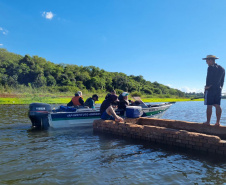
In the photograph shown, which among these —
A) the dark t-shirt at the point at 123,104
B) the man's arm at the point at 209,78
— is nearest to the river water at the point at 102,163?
the man's arm at the point at 209,78

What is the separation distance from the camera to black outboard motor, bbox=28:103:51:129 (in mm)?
9867

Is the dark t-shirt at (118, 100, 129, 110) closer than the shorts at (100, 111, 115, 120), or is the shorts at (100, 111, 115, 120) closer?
the shorts at (100, 111, 115, 120)

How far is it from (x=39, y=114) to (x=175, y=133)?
6444 mm

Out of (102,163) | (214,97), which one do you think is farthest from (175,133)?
(102,163)

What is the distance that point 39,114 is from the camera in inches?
391

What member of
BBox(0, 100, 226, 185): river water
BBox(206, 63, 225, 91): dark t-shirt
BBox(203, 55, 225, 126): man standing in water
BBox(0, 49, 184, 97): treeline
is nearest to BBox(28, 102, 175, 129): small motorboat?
BBox(0, 100, 226, 185): river water

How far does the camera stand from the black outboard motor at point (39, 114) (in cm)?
987

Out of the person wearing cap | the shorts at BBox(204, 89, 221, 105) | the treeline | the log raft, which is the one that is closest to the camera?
the log raft

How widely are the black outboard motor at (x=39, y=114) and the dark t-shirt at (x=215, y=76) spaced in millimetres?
7275

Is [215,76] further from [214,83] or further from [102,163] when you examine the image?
[102,163]

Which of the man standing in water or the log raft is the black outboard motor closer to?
the log raft

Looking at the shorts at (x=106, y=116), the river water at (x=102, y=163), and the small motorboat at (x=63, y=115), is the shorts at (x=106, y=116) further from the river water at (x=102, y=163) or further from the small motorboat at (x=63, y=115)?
the river water at (x=102, y=163)

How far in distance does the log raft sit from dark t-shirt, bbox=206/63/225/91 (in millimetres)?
1567

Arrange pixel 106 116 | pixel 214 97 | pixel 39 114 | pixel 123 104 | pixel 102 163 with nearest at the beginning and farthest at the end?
pixel 102 163 < pixel 214 97 < pixel 106 116 < pixel 39 114 < pixel 123 104
